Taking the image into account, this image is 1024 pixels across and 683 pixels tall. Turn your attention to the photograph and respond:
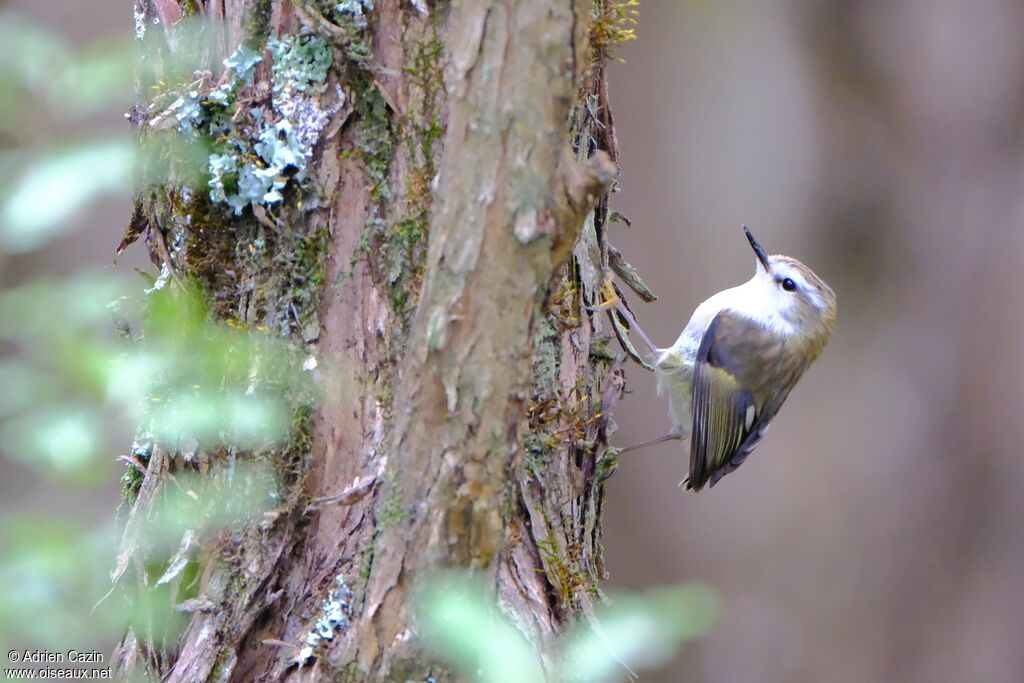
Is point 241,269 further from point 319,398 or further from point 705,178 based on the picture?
point 705,178

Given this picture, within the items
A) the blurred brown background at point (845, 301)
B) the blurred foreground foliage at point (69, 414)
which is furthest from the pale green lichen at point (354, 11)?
the blurred brown background at point (845, 301)

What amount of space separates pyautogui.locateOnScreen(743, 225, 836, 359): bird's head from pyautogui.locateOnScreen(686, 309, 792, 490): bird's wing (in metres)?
0.10

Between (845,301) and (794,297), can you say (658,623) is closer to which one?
(794,297)

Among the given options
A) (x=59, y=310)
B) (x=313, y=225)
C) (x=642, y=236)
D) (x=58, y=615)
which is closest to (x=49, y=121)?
(x=59, y=310)

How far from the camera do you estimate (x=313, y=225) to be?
1.87 m

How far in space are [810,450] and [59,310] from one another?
458cm

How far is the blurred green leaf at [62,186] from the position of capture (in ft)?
3.09

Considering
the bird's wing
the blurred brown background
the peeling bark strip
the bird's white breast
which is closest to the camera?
the peeling bark strip

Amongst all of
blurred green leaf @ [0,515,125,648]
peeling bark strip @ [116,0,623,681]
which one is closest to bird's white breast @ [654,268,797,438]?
peeling bark strip @ [116,0,623,681]

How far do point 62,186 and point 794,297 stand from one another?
316 cm

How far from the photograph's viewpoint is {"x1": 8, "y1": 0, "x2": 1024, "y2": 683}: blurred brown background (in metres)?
4.73

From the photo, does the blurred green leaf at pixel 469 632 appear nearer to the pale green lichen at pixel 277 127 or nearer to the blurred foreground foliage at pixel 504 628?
the blurred foreground foliage at pixel 504 628

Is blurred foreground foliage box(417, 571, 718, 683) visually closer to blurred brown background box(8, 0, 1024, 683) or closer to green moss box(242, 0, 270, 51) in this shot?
green moss box(242, 0, 270, 51)

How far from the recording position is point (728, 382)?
12.1 ft
